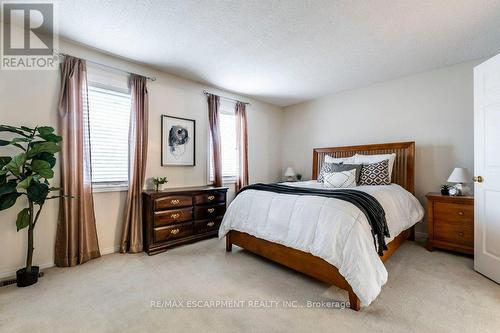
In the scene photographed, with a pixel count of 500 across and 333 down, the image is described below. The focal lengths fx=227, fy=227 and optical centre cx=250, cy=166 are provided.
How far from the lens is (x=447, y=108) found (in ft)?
10.9

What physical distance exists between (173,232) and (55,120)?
6.26 feet

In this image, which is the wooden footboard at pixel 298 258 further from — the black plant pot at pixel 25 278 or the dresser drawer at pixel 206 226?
the black plant pot at pixel 25 278

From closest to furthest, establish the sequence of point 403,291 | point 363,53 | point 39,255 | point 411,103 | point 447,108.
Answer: point 403,291 < point 39,255 < point 363,53 < point 447,108 < point 411,103

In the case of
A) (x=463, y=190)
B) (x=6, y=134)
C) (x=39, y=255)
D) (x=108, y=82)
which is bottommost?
(x=39, y=255)

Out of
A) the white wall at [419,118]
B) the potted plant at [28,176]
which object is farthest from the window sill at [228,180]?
the potted plant at [28,176]

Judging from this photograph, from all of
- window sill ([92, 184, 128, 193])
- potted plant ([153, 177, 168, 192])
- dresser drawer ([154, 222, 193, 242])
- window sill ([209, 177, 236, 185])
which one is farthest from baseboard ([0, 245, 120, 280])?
window sill ([209, 177, 236, 185])

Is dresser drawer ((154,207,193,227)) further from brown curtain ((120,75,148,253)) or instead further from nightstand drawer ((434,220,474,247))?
nightstand drawer ((434,220,474,247))

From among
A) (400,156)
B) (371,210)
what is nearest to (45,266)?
(371,210)

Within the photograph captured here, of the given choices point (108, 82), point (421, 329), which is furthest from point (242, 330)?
point (108, 82)

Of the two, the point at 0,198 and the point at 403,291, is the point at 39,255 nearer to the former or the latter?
the point at 0,198

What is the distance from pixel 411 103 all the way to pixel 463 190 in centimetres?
150

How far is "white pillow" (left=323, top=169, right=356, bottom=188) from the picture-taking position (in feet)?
10.4

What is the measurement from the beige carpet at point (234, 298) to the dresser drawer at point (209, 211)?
0.75 metres

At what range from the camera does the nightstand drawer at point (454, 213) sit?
2.71 meters
